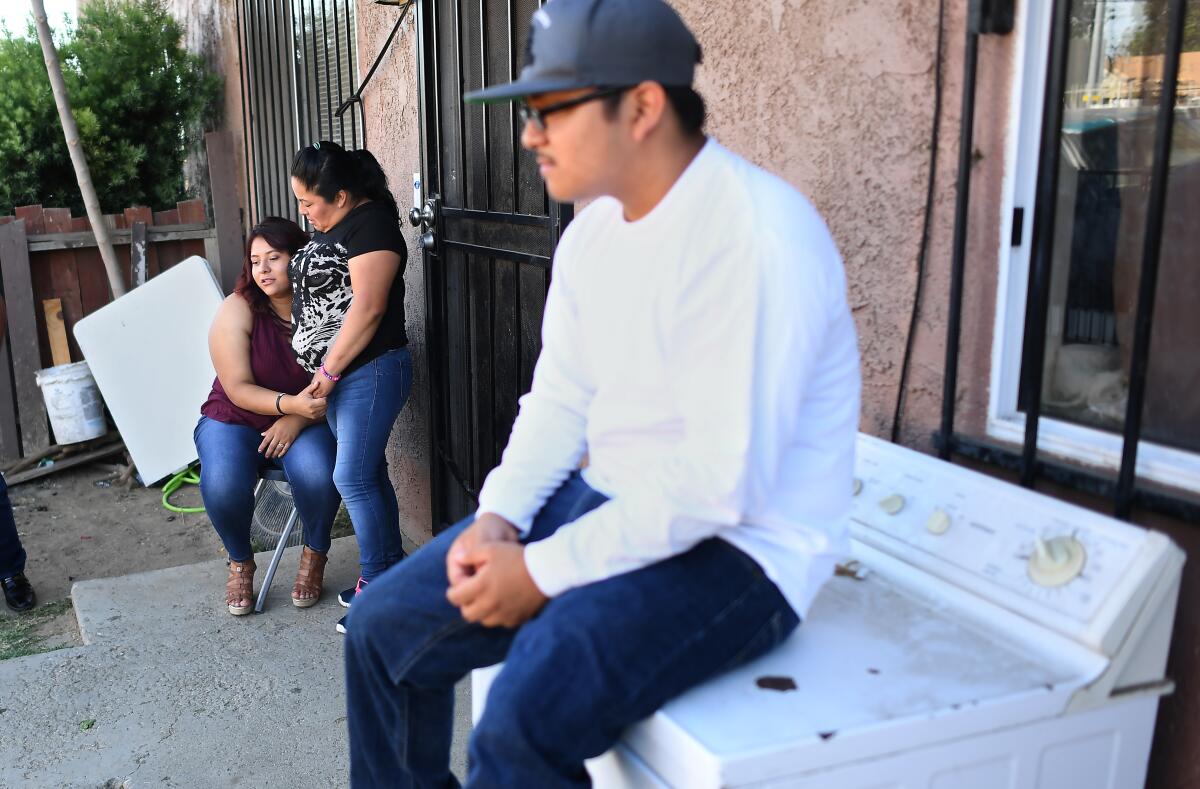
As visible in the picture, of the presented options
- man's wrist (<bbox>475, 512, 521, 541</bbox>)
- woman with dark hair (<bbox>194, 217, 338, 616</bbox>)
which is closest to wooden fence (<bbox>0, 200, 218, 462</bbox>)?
woman with dark hair (<bbox>194, 217, 338, 616</bbox>)

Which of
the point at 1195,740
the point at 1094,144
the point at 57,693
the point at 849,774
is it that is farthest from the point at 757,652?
the point at 57,693

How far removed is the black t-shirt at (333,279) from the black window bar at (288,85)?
145 centimetres

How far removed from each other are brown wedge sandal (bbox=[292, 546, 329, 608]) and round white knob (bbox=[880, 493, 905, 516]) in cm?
253

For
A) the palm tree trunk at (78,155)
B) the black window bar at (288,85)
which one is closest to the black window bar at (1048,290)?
the black window bar at (288,85)

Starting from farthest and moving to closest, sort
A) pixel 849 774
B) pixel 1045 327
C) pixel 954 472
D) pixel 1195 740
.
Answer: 1. pixel 1045 327
2. pixel 954 472
3. pixel 1195 740
4. pixel 849 774

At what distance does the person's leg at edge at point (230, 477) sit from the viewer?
3.59 metres

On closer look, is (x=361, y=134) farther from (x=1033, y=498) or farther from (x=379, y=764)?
(x=1033, y=498)

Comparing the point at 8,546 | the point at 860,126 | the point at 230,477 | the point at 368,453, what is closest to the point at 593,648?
the point at 860,126

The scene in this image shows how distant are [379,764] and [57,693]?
5.84 feet

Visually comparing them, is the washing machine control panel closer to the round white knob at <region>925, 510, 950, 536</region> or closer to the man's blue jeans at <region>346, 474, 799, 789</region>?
the round white knob at <region>925, 510, 950, 536</region>

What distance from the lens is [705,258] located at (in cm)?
139

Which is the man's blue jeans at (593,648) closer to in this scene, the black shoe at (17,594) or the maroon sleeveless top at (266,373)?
the maroon sleeveless top at (266,373)

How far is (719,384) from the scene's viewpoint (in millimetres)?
1338

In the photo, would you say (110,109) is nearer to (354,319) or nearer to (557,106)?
(354,319)
